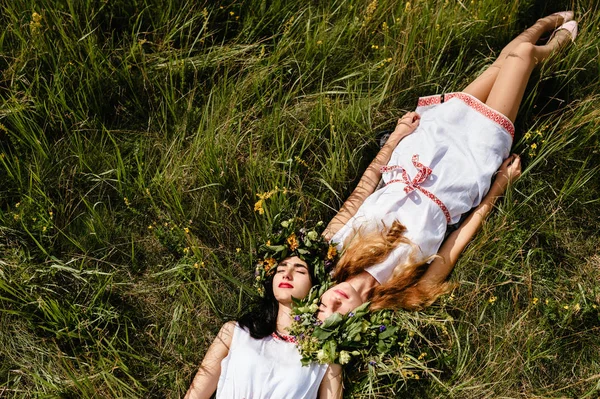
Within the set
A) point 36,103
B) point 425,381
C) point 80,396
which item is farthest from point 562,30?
point 80,396

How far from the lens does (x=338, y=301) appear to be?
3.22 m

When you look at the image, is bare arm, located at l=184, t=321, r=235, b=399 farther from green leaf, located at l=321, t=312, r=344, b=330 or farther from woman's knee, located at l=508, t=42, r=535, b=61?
woman's knee, located at l=508, t=42, r=535, b=61

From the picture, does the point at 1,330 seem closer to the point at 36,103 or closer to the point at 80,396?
the point at 80,396

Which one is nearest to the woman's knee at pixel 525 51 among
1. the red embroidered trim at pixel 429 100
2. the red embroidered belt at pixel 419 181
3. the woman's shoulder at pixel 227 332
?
the red embroidered trim at pixel 429 100

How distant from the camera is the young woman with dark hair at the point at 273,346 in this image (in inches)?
124

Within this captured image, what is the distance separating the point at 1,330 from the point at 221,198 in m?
1.69

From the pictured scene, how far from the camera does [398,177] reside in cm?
362

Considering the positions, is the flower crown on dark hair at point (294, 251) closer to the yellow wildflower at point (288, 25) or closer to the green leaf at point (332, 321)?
the green leaf at point (332, 321)

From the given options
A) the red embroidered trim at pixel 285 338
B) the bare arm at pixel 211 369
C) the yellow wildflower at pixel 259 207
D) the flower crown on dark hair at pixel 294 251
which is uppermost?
the yellow wildflower at pixel 259 207

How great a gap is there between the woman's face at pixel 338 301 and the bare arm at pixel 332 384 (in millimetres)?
338

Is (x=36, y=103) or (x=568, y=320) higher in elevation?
(x=36, y=103)

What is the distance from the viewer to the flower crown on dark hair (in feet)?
11.3

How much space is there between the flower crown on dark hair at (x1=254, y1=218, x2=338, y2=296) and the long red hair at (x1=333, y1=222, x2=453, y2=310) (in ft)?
0.33

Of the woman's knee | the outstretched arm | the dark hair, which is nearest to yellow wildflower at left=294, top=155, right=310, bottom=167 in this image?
the dark hair
